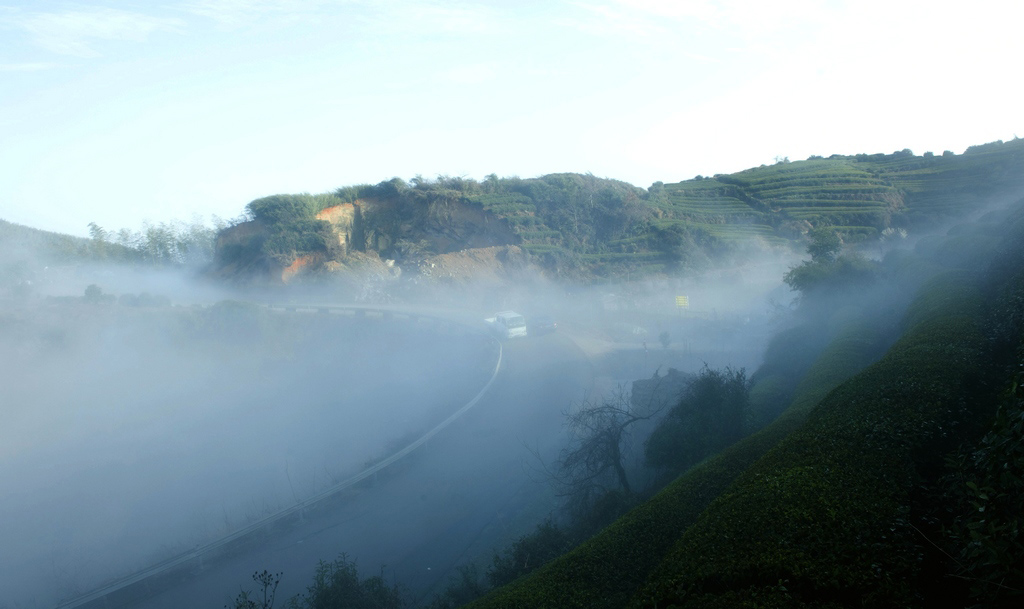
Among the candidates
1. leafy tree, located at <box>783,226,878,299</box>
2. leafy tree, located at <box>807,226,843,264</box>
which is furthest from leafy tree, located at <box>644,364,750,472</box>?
leafy tree, located at <box>807,226,843,264</box>

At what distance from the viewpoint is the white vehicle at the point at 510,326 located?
3058cm

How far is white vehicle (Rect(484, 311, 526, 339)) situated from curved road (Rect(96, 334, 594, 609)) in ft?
27.9

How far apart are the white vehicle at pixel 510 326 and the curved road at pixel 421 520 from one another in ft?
27.9

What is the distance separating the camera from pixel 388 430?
21.9m

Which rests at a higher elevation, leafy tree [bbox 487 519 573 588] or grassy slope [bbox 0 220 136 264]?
grassy slope [bbox 0 220 136 264]

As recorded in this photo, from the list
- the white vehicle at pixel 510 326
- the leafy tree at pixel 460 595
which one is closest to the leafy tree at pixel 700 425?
the leafy tree at pixel 460 595

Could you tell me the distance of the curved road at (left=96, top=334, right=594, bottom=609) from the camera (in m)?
12.8

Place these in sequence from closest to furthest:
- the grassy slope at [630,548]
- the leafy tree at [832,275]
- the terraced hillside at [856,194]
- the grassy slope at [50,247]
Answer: the grassy slope at [630,548] → the leafy tree at [832,275] → the grassy slope at [50,247] → the terraced hillside at [856,194]

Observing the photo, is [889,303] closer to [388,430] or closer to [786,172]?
[388,430]

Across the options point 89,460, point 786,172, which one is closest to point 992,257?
point 89,460

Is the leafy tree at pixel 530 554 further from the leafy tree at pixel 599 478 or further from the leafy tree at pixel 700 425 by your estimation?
the leafy tree at pixel 700 425

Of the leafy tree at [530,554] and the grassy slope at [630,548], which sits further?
the leafy tree at [530,554]

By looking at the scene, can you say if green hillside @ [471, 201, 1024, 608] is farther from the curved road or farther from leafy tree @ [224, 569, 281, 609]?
the curved road

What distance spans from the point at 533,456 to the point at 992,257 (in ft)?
58.6
